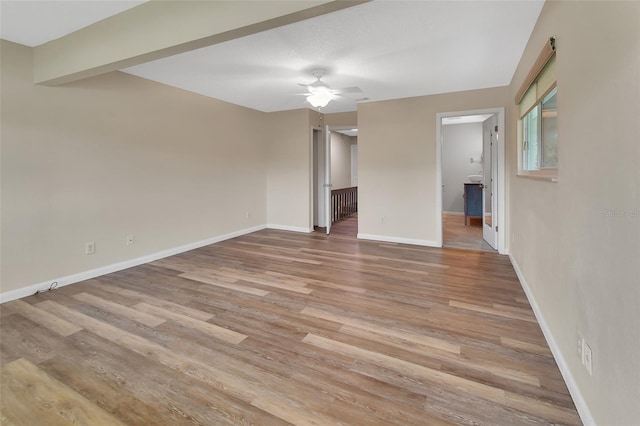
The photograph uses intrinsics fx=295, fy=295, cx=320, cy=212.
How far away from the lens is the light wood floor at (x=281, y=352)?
152cm

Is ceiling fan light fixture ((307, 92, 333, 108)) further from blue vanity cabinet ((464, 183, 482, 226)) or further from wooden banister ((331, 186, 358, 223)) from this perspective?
blue vanity cabinet ((464, 183, 482, 226))

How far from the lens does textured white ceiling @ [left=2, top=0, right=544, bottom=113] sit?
2373 millimetres

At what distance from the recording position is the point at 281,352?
202 centimetres

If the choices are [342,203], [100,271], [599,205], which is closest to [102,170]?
[100,271]

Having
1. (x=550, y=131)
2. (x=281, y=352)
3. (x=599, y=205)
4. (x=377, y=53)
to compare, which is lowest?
(x=281, y=352)

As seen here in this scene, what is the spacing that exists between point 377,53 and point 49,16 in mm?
2913

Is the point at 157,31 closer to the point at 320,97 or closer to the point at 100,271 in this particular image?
the point at 320,97

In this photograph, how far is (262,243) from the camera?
5.14m

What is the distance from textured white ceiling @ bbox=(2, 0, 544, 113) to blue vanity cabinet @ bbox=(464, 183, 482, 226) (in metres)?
3.13

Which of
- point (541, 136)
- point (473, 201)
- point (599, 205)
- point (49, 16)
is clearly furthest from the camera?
point (473, 201)

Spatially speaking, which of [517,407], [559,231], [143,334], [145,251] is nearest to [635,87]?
[559,231]

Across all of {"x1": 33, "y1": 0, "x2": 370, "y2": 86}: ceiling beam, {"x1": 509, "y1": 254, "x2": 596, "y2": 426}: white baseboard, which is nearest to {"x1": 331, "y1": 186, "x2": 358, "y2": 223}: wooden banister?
{"x1": 509, "y1": 254, "x2": 596, "y2": 426}: white baseboard

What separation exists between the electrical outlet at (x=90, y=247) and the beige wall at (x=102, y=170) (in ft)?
0.11

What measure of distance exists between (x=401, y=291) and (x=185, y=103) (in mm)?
4067
